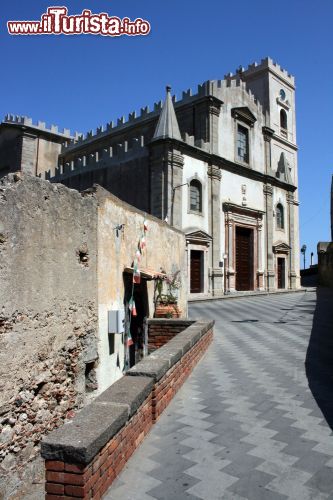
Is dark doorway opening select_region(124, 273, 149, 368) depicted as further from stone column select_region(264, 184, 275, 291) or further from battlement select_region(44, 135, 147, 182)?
stone column select_region(264, 184, 275, 291)

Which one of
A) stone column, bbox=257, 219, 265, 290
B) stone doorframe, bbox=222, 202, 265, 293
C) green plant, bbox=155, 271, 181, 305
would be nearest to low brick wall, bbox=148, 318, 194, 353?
green plant, bbox=155, 271, 181, 305

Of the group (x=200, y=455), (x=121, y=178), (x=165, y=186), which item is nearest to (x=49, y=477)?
(x=200, y=455)

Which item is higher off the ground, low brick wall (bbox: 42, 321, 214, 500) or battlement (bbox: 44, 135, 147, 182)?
battlement (bbox: 44, 135, 147, 182)

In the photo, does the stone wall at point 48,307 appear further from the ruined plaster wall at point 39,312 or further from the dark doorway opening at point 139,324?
the dark doorway opening at point 139,324

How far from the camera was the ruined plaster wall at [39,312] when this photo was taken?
178 inches

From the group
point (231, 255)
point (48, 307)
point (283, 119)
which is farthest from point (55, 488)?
point (283, 119)

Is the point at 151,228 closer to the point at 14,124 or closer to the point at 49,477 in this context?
the point at 49,477

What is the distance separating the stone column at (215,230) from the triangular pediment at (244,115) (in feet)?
14.0

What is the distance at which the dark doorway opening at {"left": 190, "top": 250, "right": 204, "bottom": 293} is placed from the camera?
74.3 ft

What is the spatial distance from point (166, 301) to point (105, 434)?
7.68 m

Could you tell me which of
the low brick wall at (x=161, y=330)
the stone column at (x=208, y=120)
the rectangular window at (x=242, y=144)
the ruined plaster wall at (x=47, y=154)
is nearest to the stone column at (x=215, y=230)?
the stone column at (x=208, y=120)

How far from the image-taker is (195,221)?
22.7m

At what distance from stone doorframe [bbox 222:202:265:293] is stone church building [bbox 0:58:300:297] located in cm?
6

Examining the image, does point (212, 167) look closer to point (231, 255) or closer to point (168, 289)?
point (231, 255)
